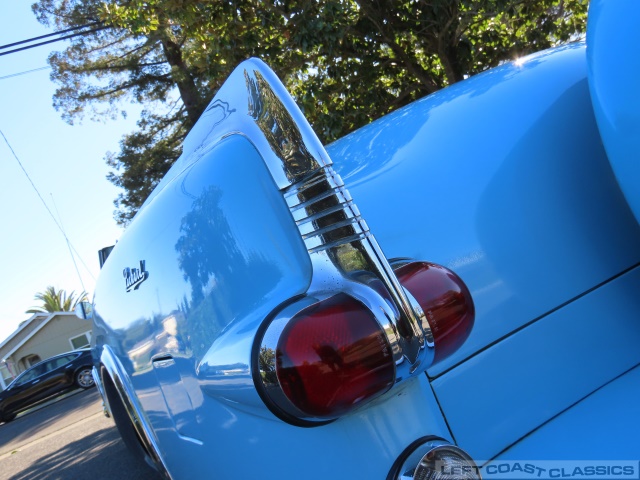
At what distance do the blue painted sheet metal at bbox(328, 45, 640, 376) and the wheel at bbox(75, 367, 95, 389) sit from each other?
56.9ft

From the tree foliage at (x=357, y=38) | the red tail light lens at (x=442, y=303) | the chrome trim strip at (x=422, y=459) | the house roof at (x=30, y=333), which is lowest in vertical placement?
the house roof at (x=30, y=333)

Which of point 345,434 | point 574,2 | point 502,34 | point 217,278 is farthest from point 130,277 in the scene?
point 574,2

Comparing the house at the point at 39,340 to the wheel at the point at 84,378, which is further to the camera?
the house at the point at 39,340

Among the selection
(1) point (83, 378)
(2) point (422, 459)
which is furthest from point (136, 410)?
(1) point (83, 378)

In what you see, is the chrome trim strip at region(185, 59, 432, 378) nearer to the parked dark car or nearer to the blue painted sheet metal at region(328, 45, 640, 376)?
the blue painted sheet metal at region(328, 45, 640, 376)

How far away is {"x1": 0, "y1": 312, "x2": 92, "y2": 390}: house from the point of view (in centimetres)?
3384

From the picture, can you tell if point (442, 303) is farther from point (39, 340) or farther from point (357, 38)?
point (39, 340)

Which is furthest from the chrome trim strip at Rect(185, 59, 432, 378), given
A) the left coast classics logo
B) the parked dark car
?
the parked dark car

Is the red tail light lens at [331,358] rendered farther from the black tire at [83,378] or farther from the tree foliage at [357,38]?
the black tire at [83,378]

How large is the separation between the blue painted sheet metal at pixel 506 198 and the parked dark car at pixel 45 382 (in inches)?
684

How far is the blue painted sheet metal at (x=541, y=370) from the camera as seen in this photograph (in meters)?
1.19

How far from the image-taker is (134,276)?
1.82 meters

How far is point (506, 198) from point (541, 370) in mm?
389

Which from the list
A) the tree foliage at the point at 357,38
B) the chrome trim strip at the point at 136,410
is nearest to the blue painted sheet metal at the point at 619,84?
the chrome trim strip at the point at 136,410
